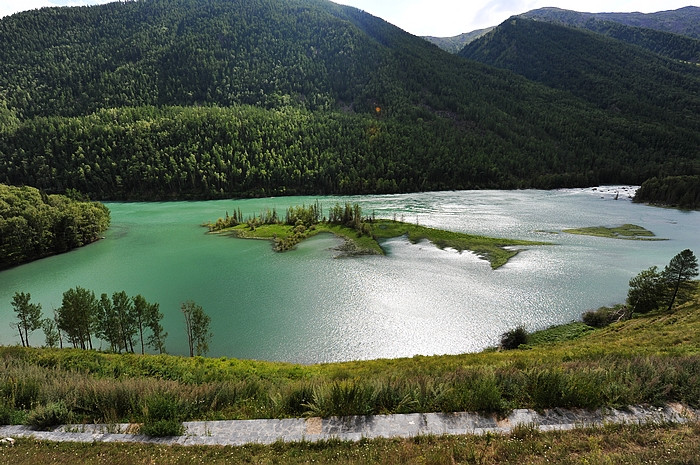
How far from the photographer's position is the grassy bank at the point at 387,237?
72438 millimetres

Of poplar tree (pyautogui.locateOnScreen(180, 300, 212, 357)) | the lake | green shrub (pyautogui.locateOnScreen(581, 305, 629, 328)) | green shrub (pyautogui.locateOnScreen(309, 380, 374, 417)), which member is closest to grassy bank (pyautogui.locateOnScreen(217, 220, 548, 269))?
the lake

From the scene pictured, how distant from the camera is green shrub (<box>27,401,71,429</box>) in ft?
43.5

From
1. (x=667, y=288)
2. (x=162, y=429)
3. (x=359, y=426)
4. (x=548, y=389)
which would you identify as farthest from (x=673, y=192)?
(x=162, y=429)

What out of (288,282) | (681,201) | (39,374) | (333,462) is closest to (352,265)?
(288,282)

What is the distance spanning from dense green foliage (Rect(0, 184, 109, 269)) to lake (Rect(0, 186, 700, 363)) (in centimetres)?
353

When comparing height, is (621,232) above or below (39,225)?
below

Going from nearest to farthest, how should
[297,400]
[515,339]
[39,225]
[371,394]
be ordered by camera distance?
[371,394] < [297,400] < [515,339] < [39,225]

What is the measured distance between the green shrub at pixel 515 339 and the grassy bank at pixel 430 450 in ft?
91.8

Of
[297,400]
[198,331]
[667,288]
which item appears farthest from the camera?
[667,288]

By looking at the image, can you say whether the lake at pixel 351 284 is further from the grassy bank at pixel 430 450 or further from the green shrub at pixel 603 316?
the grassy bank at pixel 430 450

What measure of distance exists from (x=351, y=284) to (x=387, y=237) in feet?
98.9

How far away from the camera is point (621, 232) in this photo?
284 ft

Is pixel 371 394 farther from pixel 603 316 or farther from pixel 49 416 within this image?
pixel 603 316

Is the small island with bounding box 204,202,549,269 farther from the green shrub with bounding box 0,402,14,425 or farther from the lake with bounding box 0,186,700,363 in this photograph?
the green shrub with bounding box 0,402,14,425
